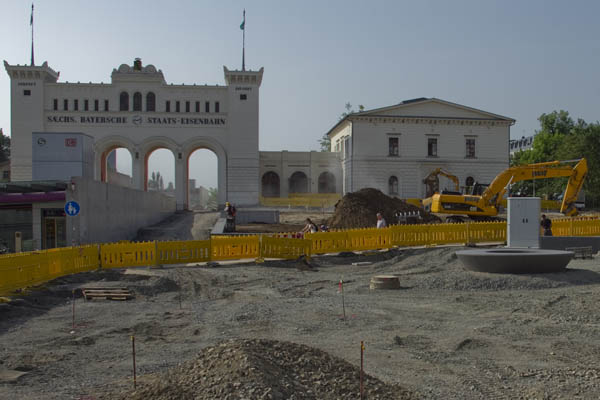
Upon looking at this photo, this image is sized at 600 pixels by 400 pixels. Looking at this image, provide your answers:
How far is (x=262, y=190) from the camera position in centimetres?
6266

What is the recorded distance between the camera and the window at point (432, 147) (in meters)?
57.7

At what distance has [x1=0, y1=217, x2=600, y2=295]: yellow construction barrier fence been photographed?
14.2 meters

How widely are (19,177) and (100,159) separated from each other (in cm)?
762

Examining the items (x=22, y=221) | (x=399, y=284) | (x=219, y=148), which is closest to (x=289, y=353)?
(x=399, y=284)

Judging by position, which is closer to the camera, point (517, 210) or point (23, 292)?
point (23, 292)

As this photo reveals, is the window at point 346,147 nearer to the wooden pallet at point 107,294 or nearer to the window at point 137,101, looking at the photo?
the window at point 137,101

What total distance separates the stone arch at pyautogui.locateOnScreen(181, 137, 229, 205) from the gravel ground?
113 feet

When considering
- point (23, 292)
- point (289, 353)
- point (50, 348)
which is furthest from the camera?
point (23, 292)

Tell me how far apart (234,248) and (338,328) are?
1047 cm

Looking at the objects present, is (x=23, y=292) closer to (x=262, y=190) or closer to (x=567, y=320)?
(x=567, y=320)

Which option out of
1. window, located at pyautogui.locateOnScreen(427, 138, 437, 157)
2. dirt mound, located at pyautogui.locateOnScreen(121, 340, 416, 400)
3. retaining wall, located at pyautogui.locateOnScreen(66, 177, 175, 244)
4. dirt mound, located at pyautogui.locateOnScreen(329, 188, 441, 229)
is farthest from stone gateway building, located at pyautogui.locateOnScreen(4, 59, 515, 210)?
dirt mound, located at pyautogui.locateOnScreen(121, 340, 416, 400)

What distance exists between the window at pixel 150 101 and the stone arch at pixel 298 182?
18.2 meters

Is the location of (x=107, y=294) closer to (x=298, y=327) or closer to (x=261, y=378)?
(x=298, y=327)

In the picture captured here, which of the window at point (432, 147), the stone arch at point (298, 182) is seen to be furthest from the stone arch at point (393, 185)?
the stone arch at point (298, 182)
